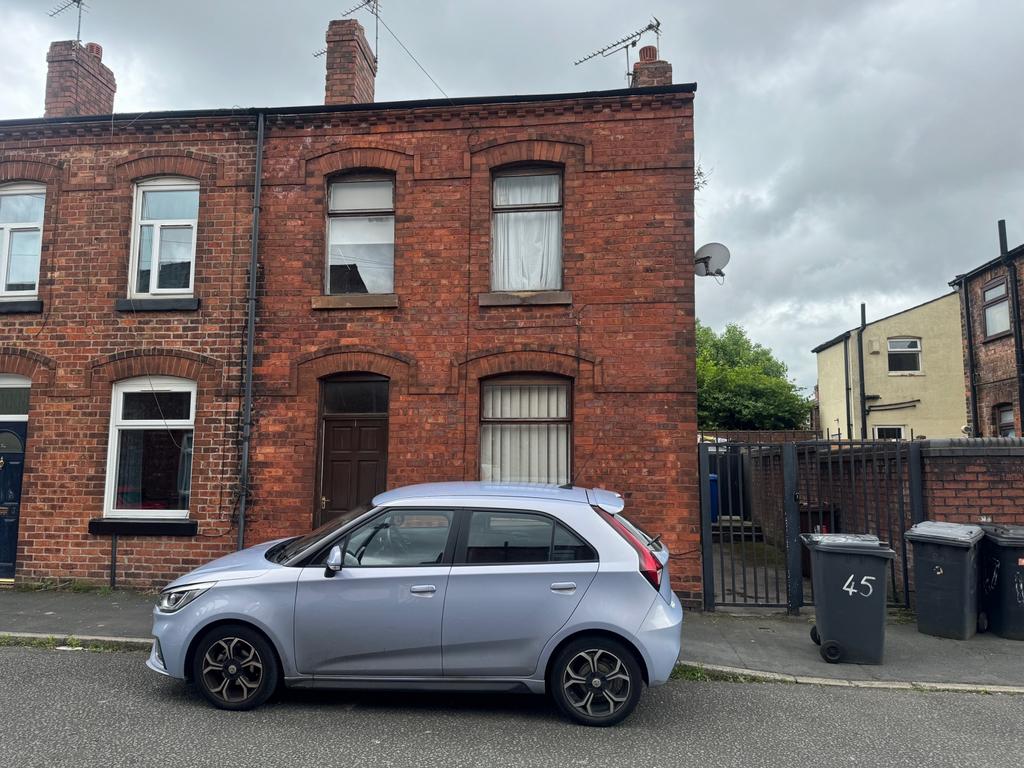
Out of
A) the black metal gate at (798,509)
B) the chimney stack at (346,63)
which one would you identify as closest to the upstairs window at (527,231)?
the chimney stack at (346,63)

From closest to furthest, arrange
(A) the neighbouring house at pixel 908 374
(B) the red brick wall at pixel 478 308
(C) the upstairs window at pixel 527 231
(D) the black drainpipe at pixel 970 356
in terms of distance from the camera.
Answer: (B) the red brick wall at pixel 478 308 < (C) the upstairs window at pixel 527 231 < (D) the black drainpipe at pixel 970 356 < (A) the neighbouring house at pixel 908 374

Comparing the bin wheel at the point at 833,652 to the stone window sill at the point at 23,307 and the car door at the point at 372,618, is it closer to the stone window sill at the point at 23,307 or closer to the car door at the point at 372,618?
the car door at the point at 372,618

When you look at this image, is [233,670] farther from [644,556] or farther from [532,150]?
[532,150]

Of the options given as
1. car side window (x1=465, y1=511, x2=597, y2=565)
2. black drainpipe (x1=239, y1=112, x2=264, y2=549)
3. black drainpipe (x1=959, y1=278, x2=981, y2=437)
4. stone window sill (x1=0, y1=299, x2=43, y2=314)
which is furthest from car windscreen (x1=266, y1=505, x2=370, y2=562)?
black drainpipe (x1=959, y1=278, x2=981, y2=437)

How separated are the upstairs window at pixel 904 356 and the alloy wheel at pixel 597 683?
2495cm

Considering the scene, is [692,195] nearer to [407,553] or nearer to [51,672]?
[407,553]

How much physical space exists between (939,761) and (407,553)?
3.65 meters

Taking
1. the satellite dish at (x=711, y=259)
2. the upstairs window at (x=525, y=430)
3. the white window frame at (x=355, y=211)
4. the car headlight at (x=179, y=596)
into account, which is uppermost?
the white window frame at (x=355, y=211)

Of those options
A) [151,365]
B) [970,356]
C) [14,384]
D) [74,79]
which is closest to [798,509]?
[151,365]

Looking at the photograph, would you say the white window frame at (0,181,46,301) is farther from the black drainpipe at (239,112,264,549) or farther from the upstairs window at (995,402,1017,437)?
the upstairs window at (995,402,1017,437)

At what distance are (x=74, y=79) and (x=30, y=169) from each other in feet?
5.51

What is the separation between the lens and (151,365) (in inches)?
364

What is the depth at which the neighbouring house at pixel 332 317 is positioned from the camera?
28.5 ft

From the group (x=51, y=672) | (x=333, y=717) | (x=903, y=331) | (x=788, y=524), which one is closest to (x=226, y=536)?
(x=51, y=672)
